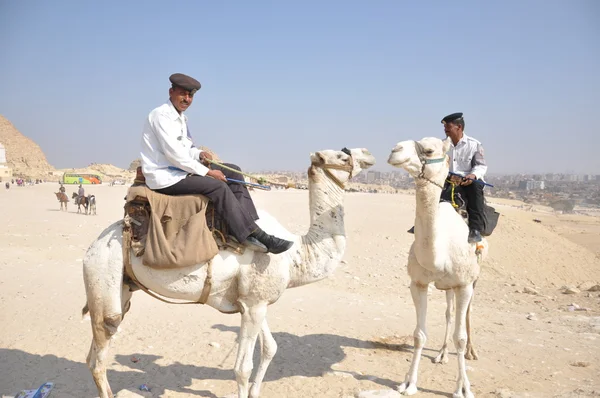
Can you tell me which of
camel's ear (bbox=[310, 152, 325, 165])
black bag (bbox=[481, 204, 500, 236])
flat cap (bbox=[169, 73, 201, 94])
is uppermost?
flat cap (bbox=[169, 73, 201, 94])

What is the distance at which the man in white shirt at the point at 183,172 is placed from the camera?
Result: 404cm

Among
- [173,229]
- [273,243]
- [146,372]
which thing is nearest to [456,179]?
[273,243]

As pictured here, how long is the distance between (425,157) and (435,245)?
3.16ft

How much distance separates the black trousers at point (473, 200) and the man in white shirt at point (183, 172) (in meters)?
2.98

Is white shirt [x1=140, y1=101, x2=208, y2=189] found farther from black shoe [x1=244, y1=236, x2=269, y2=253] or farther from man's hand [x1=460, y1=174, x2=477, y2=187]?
man's hand [x1=460, y1=174, x2=477, y2=187]

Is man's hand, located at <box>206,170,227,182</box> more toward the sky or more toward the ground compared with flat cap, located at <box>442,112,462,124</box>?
more toward the ground

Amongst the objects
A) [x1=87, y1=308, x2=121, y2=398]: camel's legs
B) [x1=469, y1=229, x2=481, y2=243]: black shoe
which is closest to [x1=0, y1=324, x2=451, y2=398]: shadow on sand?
Result: [x1=87, y1=308, x2=121, y2=398]: camel's legs

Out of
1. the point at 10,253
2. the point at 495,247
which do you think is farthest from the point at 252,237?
the point at 495,247

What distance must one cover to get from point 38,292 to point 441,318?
778 cm

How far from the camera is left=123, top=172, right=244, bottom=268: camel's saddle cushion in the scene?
157 inches

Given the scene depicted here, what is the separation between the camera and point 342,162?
167 inches

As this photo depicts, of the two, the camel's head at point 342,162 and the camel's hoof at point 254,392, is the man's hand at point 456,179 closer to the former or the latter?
the camel's head at point 342,162

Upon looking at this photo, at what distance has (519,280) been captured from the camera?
1395 centimetres

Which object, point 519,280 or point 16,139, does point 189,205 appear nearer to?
point 519,280
